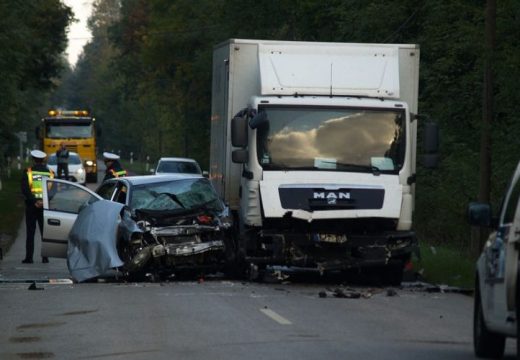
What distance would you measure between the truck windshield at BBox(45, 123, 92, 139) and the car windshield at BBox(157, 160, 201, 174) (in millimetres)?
13897

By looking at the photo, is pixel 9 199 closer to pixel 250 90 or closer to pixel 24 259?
pixel 24 259

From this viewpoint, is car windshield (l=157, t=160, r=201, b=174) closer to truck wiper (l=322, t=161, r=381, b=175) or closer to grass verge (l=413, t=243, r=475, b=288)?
grass verge (l=413, t=243, r=475, b=288)

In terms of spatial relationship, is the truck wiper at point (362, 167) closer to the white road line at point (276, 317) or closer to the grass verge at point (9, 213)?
the white road line at point (276, 317)

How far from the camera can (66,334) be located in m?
13.1

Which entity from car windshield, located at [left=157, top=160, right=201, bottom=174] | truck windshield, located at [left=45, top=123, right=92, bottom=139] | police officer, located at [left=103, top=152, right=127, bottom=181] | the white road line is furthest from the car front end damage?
truck windshield, located at [left=45, top=123, right=92, bottom=139]

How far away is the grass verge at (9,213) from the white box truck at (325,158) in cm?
1174

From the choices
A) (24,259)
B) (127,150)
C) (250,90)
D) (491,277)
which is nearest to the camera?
(491,277)

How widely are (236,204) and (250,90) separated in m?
1.72

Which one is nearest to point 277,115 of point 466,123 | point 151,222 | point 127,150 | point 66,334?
point 151,222

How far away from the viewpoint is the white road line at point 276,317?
46.1 ft

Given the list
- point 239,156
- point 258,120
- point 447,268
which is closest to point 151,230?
point 239,156

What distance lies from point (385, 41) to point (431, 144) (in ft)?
63.4

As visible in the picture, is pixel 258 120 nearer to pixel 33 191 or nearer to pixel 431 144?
pixel 431 144

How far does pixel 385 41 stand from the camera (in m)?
38.8
